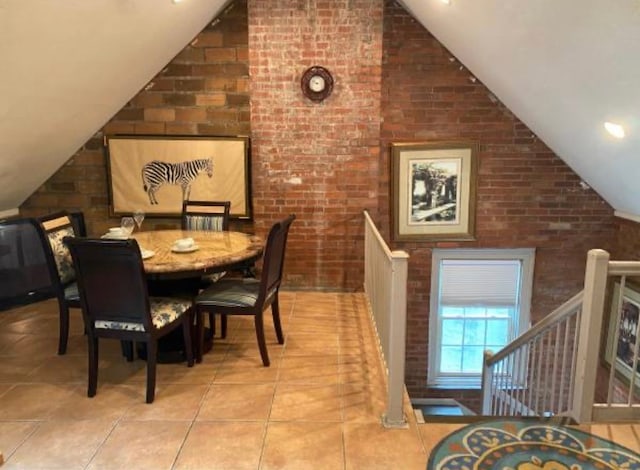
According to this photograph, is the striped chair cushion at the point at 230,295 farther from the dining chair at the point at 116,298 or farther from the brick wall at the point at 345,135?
the brick wall at the point at 345,135

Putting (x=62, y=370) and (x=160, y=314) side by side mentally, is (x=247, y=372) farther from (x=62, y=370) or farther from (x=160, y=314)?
(x=62, y=370)

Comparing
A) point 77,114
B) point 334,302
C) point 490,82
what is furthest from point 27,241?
point 490,82

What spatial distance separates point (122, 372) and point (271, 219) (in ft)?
6.72

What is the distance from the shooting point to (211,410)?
2.49 meters

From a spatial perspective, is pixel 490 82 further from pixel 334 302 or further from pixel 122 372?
pixel 122 372

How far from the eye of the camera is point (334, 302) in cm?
425

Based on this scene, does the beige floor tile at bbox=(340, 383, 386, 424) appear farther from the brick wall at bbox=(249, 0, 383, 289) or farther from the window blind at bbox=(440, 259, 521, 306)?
the window blind at bbox=(440, 259, 521, 306)

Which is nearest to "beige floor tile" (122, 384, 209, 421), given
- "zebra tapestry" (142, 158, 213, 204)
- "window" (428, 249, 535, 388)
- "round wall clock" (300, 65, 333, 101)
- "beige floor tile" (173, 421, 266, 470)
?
"beige floor tile" (173, 421, 266, 470)

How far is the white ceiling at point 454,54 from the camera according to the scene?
8.47 ft

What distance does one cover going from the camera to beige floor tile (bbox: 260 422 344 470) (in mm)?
2076

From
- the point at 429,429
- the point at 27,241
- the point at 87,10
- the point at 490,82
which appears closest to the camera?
the point at 429,429

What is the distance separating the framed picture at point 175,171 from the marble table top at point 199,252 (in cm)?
112

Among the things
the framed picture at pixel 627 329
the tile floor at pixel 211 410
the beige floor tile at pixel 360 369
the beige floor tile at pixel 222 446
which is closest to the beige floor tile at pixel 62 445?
the tile floor at pixel 211 410

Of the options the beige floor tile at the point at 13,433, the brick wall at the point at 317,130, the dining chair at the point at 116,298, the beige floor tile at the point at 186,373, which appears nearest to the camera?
the beige floor tile at the point at 13,433
